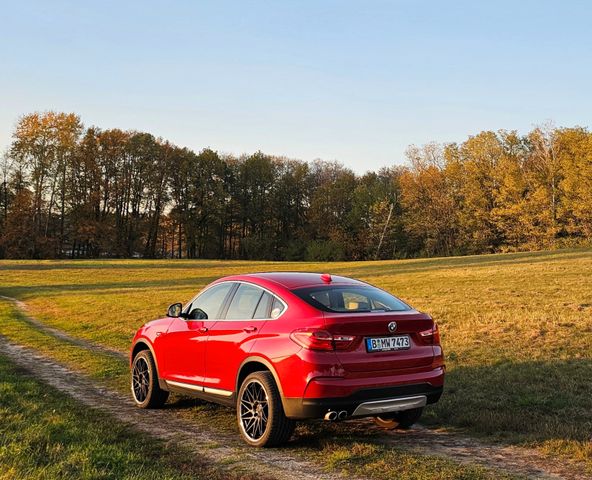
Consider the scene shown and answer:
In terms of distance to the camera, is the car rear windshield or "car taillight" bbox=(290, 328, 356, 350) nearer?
"car taillight" bbox=(290, 328, 356, 350)

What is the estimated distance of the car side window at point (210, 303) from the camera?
701cm

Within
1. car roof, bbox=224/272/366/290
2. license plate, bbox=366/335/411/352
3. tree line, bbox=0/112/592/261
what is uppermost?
tree line, bbox=0/112/592/261

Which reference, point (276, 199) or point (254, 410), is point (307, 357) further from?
point (276, 199)

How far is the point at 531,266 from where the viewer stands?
2612 centimetres

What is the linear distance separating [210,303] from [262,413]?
1792 mm

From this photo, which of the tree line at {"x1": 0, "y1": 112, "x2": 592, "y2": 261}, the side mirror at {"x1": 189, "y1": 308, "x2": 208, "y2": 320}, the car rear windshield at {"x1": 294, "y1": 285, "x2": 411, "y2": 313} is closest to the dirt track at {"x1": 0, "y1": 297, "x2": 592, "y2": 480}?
the side mirror at {"x1": 189, "y1": 308, "x2": 208, "y2": 320}

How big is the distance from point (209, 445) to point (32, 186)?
6266cm

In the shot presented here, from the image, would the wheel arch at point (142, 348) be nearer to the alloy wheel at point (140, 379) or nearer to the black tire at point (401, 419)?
the alloy wheel at point (140, 379)

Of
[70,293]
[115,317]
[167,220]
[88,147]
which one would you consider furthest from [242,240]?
[115,317]

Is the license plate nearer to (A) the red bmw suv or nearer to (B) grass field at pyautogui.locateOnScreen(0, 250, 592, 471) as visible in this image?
(A) the red bmw suv

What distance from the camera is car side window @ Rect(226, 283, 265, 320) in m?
6.44

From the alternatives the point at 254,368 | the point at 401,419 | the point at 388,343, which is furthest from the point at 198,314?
the point at 401,419

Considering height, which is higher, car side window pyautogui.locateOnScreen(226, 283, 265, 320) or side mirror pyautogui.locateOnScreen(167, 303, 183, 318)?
car side window pyautogui.locateOnScreen(226, 283, 265, 320)

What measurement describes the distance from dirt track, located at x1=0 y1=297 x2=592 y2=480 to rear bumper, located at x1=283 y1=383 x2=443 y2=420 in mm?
463
